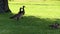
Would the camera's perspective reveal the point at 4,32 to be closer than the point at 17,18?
Yes

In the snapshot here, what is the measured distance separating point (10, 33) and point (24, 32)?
56cm

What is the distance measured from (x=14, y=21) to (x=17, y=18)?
24 centimetres

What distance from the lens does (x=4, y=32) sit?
416 inches

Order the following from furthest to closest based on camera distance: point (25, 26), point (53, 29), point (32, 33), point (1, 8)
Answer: point (1, 8) < point (25, 26) < point (53, 29) < point (32, 33)

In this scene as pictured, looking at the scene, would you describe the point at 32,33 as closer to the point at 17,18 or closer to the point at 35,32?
the point at 35,32

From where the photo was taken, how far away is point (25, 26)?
12070 mm

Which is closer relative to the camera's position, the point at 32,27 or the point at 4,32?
the point at 4,32

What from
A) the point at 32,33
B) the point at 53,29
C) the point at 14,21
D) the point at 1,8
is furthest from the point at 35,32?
the point at 1,8

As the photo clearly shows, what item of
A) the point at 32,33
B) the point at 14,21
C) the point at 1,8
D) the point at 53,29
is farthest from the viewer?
the point at 1,8

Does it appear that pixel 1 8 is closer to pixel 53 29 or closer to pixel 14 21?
pixel 14 21

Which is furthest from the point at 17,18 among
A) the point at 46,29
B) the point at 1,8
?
the point at 1,8

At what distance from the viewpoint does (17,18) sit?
44.2 feet

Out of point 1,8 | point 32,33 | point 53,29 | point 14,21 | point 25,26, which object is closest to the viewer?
point 32,33

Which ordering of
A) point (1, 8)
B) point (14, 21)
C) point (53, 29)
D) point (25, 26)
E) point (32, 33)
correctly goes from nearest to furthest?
point (32, 33) → point (53, 29) → point (25, 26) → point (14, 21) → point (1, 8)
